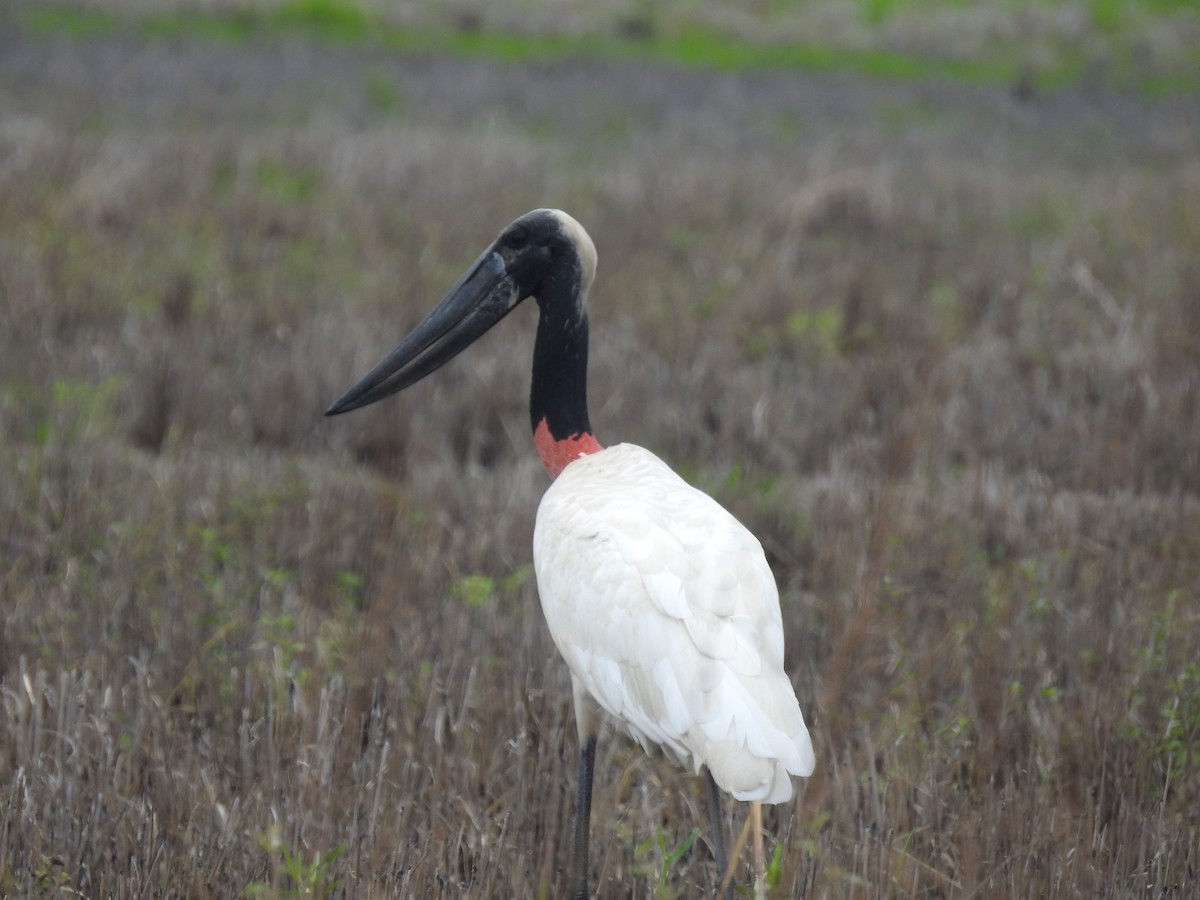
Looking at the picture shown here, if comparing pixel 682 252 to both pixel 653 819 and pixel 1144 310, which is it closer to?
pixel 1144 310

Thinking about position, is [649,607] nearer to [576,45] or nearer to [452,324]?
[452,324]

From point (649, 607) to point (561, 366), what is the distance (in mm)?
906

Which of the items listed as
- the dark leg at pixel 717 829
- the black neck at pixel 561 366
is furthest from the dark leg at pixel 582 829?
the black neck at pixel 561 366

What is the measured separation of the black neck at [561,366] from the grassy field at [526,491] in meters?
0.58

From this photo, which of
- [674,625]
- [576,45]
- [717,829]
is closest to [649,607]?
[674,625]

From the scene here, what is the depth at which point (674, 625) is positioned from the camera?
2.58 metres

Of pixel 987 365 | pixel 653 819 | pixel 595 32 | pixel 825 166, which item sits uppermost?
pixel 595 32

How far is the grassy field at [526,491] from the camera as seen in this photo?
9.27 feet

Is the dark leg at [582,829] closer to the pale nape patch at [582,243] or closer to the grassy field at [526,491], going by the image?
the grassy field at [526,491]

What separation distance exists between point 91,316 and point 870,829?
16.1ft

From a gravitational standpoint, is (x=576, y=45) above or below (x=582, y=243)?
above

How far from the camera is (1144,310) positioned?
7.35m

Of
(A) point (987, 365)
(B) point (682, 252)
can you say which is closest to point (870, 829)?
(A) point (987, 365)

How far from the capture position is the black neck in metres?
3.39
